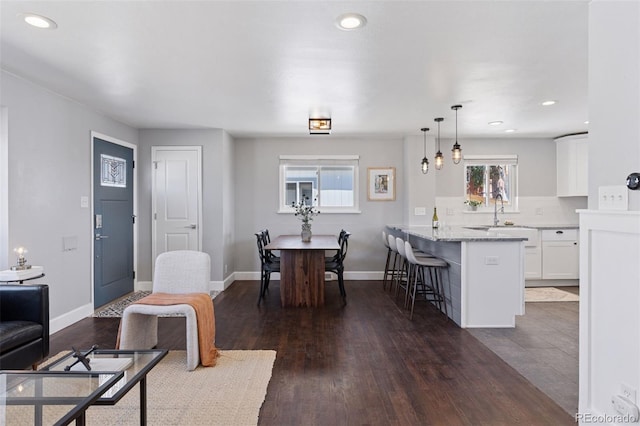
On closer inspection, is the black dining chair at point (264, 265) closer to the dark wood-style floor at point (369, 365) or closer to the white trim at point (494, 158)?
the dark wood-style floor at point (369, 365)

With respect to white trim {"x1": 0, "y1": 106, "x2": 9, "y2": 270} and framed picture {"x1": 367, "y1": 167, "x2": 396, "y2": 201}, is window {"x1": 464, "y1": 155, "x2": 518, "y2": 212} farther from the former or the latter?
white trim {"x1": 0, "y1": 106, "x2": 9, "y2": 270}

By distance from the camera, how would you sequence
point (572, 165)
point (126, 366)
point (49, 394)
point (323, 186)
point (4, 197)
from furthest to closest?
point (323, 186)
point (572, 165)
point (4, 197)
point (126, 366)
point (49, 394)

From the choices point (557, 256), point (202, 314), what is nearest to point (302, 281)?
point (202, 314)

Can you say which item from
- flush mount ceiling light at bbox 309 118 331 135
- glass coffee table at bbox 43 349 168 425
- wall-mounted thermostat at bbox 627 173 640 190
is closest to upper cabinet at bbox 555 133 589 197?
flush mount ceiling light at bbox 309 118 331 135

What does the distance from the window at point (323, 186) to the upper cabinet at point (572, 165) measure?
11.4ft

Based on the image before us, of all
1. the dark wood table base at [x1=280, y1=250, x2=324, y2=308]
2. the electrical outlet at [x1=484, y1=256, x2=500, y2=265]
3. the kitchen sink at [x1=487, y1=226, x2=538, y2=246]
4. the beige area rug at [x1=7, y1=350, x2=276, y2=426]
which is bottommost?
the beige area rug at [x1=7, y1=350, x2=276, y2=426]

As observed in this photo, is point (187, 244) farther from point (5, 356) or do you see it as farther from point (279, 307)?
point (5, 356)

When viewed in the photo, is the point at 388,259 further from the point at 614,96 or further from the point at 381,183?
the point at 614,96

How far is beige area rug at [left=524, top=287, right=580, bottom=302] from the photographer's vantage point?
15.7 feet

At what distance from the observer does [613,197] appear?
69.2 inches

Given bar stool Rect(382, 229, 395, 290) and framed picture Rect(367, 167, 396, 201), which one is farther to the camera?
framed picture Rect(367, 167, 396, 201)

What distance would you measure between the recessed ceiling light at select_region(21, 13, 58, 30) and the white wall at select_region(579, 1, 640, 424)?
322 centimetres

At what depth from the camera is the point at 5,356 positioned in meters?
2.17

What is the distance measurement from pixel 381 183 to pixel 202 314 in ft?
13.7
